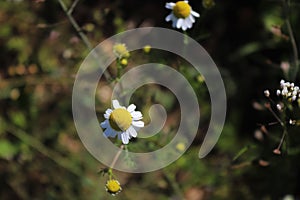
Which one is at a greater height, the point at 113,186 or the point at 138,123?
the point at 138,123

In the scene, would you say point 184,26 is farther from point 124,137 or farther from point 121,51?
point 124,137

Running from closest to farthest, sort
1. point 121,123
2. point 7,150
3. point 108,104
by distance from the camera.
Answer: point 121,123 < point 108,104 < point 7,150

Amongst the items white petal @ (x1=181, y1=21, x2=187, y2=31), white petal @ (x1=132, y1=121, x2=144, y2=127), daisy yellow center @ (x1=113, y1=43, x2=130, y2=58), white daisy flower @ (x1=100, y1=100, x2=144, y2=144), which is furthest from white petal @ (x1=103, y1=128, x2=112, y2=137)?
white petal @ (x1=181, y1=21, x2=187, y2=31)

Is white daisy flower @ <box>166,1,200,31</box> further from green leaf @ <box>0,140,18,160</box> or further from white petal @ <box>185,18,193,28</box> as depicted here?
green leaf @ <box>0,140,18,160</box>

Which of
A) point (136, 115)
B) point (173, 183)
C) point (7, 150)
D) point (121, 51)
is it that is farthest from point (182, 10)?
point (7, 150)

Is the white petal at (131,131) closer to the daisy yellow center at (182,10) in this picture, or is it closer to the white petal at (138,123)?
the white petal at (138,123)

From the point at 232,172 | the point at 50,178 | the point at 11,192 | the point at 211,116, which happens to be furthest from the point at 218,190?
the point at 11,192

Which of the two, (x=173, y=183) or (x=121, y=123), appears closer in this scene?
(x=121, y=123)
